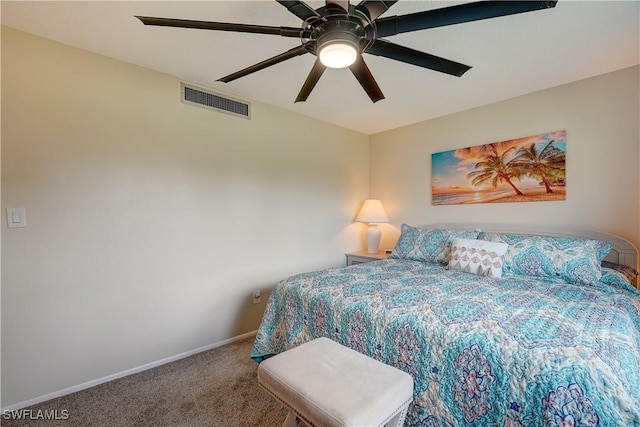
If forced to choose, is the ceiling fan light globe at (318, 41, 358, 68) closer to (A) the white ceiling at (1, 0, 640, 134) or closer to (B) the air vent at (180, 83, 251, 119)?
(A) the white ceiling at (1, 0, 640, 134)

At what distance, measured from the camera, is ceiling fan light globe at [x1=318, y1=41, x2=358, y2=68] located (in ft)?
4.18

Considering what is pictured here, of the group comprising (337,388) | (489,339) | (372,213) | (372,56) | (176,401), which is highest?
(372,56)

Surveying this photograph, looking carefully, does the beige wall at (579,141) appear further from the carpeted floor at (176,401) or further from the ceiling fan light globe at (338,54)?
the carpeted floor at (176,401)

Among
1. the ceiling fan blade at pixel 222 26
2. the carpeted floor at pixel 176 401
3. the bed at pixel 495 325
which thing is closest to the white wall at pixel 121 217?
the carpeted floor at pixel 176 401

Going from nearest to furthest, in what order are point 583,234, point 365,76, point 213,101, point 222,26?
point 222,26
point 365,76
point 583,234
point 213,101

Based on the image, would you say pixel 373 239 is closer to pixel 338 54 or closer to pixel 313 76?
pixel 313 76

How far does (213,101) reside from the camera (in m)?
2.66

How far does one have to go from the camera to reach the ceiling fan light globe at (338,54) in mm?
1275

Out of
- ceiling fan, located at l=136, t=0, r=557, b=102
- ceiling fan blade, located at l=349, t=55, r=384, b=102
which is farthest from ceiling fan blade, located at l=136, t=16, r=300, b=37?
ceiling fan blade, located at l=349, t=55, r=384, b=102

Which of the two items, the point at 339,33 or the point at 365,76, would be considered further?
the point at 365,76

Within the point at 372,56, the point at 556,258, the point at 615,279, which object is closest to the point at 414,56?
the point at 372,56

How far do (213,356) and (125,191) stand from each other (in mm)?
1515

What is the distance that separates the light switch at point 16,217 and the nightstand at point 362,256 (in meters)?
3.01

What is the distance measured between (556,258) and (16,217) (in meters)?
3.66
